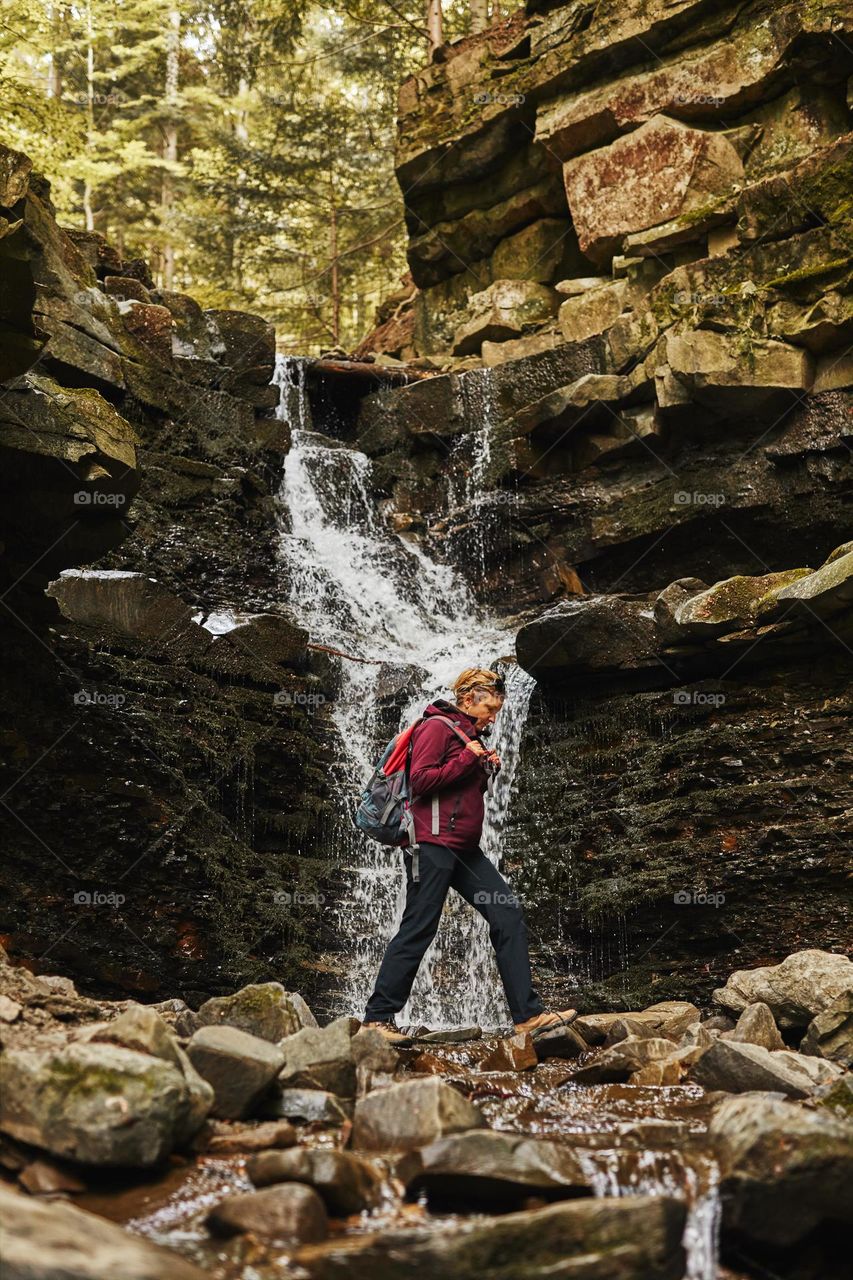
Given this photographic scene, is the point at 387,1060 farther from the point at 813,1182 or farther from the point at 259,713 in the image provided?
the point at 259,713

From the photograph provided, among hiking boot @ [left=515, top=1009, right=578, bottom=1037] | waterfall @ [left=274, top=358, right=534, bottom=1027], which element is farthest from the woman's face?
waterfall @ [left=274, top=358, right=534, bottom=1027]

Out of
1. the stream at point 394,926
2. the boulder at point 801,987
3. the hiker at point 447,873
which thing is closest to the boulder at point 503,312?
the stream at point 394,926

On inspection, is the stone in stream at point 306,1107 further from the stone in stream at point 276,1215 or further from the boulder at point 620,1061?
the boulder at point 620,1061

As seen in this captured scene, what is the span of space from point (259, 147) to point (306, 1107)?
26854 mm

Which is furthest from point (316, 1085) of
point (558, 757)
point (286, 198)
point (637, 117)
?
point (286, 198)

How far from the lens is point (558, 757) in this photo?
11102 mm

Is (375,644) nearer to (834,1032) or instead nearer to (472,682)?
(472,682)

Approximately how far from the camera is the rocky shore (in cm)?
288

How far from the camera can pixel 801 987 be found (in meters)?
6.89

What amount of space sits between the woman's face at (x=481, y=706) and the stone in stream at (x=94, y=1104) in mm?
3471

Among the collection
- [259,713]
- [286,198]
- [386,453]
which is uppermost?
[286,198]

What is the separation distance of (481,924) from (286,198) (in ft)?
→ 71.6

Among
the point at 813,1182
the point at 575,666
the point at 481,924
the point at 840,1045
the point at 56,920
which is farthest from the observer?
the point at 575,666

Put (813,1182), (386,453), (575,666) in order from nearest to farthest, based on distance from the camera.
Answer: (813,1182) < (575,666) < (386,453)
